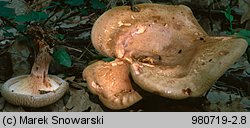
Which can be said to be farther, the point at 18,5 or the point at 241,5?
the point at 18,5

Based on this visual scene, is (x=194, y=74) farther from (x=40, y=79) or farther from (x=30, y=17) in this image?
(x=30, y=17)

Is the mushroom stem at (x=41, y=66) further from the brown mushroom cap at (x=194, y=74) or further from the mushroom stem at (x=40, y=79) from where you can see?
the brown mushroom cap at (x=194, y=74)

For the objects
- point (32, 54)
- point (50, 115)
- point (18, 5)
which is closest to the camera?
point (50, 115)

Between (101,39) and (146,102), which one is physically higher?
(101,39)

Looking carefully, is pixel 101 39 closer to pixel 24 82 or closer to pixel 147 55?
pixel 147 55

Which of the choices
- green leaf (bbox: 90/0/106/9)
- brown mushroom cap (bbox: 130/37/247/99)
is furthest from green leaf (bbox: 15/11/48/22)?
brown mushroom cap (bbox: 130/37/247/99)

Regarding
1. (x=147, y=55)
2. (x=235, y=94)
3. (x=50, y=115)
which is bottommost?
(x=235, y=94)

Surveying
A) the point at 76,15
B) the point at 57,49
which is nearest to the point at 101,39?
the point at 57,49
